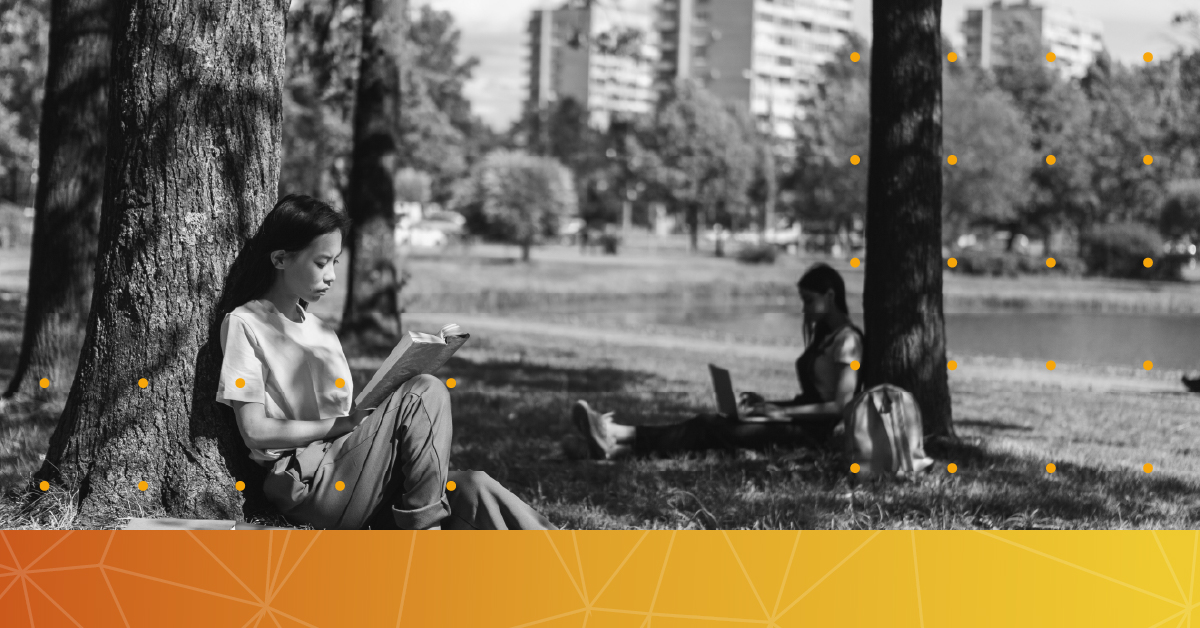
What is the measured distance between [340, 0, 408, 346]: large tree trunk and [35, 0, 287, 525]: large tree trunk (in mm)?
8327

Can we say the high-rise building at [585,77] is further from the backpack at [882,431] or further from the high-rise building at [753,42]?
the backpack at [882,431]

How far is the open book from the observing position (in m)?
3.24

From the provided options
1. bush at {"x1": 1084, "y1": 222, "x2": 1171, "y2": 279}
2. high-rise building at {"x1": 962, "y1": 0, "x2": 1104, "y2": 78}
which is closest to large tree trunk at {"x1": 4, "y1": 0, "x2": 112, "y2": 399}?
bush at {"x1": 1084, "y1": 222, "x2": 1171, "y2": 279}

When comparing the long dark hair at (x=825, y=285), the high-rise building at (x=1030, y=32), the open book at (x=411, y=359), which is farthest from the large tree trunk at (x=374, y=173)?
the high-rise building at (x=1030, y=32)

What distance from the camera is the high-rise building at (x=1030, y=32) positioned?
42.8 metres

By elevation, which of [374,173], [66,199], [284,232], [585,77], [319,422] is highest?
[585,77]

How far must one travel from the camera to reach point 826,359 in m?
5.90

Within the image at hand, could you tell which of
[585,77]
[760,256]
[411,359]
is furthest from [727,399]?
[585,77]

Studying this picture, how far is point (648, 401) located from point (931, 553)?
18.7ft

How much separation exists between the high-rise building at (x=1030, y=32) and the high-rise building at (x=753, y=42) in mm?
17523

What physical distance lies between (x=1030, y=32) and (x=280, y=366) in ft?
145

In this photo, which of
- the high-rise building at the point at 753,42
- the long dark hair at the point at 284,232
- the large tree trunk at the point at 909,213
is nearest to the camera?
the long dark hair at the point at 284,232

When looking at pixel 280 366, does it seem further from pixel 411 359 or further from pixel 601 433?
pixel 601 433

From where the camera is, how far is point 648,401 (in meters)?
8.90
